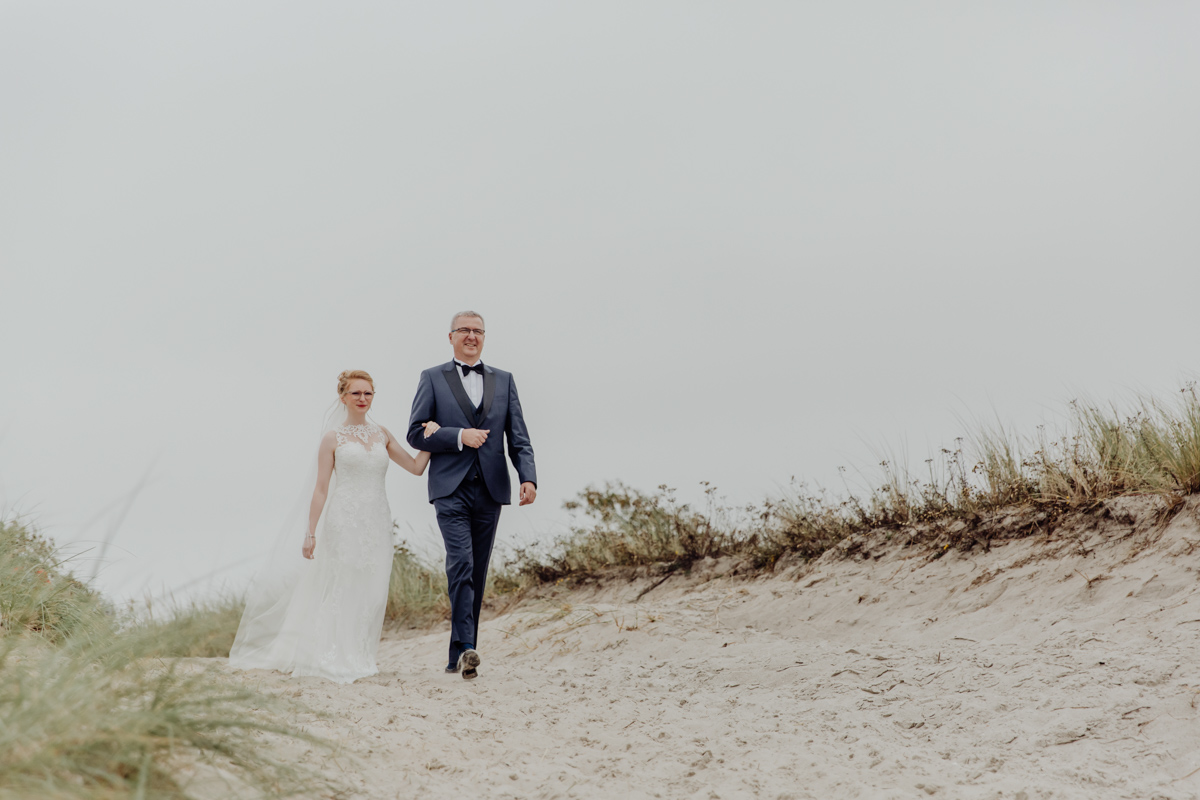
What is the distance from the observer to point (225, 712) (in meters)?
3.11

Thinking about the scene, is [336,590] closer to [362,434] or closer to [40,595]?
[362,434]

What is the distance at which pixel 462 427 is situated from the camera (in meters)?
6.98

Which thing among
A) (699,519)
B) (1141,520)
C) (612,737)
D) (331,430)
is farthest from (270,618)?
(1141,520)

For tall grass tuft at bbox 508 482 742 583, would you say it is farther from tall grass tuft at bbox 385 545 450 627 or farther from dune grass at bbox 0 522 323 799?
dune grass at bbox 0 522 323 799

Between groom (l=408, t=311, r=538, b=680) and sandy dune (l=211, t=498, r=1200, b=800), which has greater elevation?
groom (l=408, t=311, r=538, b=680)

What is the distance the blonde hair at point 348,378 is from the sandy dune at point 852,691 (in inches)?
82.1

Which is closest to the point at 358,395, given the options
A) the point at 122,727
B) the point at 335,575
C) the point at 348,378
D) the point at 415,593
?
the point at 348,378

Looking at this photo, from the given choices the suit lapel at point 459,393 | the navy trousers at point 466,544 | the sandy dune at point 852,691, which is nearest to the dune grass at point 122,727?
the sandy dune at point 852,691

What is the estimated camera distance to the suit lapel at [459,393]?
699cm

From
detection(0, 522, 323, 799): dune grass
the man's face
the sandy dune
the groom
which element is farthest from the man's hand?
detection(0, 522, 323, 799): dune grass

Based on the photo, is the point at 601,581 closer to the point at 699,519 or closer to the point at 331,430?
the point at 699,519

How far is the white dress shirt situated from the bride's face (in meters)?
0.69

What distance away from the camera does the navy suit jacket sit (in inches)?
268

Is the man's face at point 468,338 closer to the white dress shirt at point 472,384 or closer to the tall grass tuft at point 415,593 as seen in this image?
the white dress shirt at point 472,384
